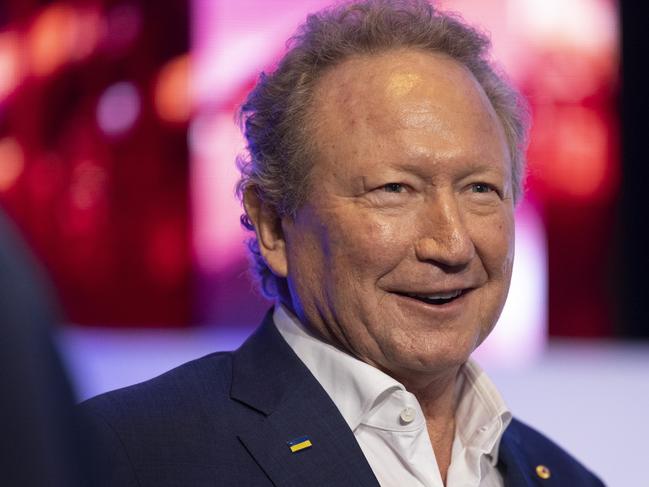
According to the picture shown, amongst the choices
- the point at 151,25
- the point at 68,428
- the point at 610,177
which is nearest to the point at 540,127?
the point at 610,177

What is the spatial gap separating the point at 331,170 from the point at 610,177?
2.44 meters

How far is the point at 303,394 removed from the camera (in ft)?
5.43

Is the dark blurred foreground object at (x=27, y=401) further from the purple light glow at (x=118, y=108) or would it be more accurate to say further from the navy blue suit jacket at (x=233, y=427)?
the purple light glow at (x=118, y=108)

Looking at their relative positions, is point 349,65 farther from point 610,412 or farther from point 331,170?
point 610,412

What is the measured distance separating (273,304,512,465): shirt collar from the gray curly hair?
0.48 ft

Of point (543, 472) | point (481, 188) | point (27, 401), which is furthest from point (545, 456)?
point (27, 401)

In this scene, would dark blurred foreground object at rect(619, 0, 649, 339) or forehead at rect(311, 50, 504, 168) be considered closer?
forehead at rect(311, 50, 504, 168)

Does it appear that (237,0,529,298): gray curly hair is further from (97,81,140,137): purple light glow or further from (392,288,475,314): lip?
(97,81,140,137): purple light glow

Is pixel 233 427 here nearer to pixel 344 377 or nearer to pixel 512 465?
pixel 344 377

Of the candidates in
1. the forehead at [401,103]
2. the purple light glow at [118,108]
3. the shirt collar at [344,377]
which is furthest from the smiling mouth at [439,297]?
the purple light glow at [118,108]

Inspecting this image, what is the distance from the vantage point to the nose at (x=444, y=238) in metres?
1.62

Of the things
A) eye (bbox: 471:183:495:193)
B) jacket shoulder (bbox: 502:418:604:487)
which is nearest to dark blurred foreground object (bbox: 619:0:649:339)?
jacket shoulder (bbox: 502:418:604:487)

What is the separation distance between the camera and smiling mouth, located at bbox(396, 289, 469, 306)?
65.7 inches

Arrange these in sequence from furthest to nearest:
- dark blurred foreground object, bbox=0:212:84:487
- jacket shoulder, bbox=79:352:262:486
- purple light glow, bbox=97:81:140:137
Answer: purple light glow, bbox=97:81:140:137
jacket shoulder, bbox=79:352:262:486
dark blurred foreground object, bbox=0:212:84:487
